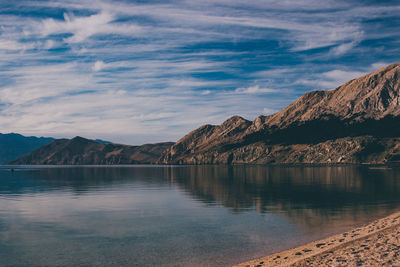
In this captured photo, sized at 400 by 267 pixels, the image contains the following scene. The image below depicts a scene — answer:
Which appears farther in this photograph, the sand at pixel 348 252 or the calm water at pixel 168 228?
the calm water at pixel 168 228

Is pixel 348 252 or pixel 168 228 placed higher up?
pixel 348 252

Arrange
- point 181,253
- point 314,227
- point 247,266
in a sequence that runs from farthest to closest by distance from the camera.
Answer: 1. point 314,227
2. point 181,253
3. point 247,266

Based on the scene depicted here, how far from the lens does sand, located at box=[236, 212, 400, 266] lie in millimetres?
23672

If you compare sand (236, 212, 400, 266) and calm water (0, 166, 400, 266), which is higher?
sand (236, 212, 400, 266)

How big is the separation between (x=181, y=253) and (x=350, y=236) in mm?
16391

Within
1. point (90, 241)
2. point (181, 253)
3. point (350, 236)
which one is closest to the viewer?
point (181, 253)

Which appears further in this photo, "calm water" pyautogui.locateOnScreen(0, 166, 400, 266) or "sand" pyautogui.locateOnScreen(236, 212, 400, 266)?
"calm water" pyautogui.locateOnScreen(0, 166, 400, 266)

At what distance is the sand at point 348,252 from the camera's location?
23.7 meters

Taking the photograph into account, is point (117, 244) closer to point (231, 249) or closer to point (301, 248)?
point (231, 249)

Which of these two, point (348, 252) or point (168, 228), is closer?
point (348, 252)

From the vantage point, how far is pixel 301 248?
30.1 m

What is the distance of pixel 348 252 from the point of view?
26.2m

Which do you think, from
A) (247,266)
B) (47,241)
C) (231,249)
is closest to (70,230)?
(47,241)

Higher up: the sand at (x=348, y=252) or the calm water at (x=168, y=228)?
the sand at (x=348, y=252)
